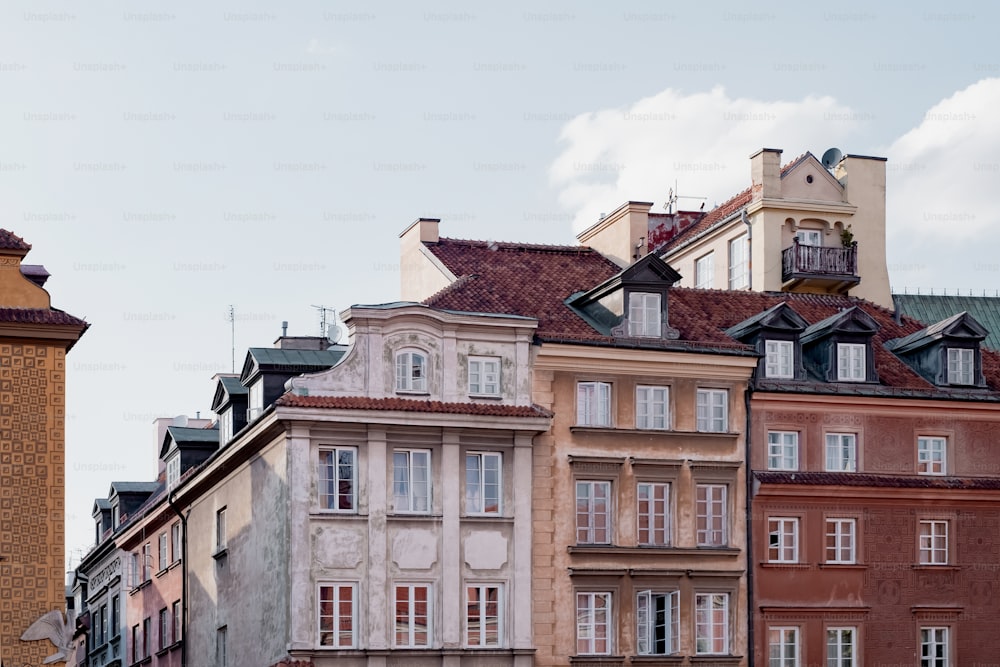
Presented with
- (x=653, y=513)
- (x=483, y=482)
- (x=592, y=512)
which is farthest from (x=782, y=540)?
(x=483, y=482)

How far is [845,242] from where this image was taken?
2589 inches

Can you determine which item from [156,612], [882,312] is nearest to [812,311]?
[882,312]

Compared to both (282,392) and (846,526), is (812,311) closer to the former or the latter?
(846,526)

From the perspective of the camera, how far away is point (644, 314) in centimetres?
5612

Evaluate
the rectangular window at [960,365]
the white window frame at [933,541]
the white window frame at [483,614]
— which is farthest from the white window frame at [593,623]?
the rectangular window at [960,365]

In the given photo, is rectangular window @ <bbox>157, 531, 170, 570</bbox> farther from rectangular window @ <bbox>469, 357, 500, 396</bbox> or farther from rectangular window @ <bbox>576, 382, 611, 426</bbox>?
rectangular window @ <bbox>576, 382, 611, 426</bbox>

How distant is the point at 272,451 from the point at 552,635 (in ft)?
27.9

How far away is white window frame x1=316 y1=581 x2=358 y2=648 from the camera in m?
51.3

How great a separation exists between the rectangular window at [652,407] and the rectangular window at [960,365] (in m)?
8.65

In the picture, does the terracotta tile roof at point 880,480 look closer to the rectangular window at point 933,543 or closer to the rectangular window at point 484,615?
the rectangular window at point 933,543

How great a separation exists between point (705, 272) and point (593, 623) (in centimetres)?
1761

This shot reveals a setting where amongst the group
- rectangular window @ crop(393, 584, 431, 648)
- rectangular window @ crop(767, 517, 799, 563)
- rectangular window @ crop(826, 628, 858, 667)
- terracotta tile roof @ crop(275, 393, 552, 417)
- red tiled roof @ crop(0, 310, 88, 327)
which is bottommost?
rectangular window @ crop(826, 628, 858, 667)

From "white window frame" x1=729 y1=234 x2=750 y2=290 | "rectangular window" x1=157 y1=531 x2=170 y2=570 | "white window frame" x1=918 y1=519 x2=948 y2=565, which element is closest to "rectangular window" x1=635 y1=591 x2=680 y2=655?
"white window frame" x1=918 y1=519 x2=948 y2=565

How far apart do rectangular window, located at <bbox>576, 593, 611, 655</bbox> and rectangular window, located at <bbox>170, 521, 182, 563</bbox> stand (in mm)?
15100
